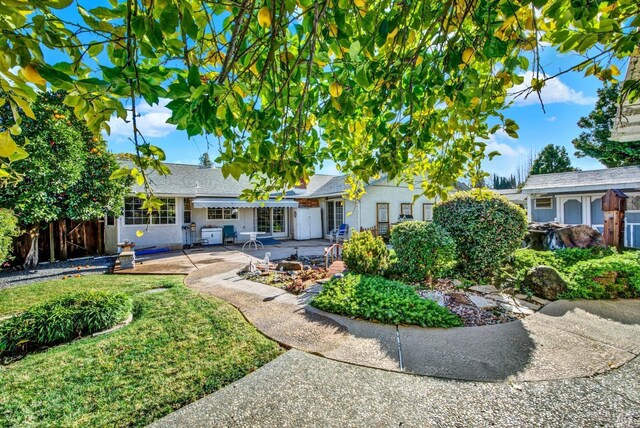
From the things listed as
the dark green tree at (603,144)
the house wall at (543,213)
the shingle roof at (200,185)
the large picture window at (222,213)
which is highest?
the dark green tree at (603,144)

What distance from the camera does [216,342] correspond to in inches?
162

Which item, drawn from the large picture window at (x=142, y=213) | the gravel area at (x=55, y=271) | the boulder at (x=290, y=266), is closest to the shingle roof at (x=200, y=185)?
the large picture window at (x=142, y=213)

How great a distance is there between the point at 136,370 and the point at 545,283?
24.9 feet

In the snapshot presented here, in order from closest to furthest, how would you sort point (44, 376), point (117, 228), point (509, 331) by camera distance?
point (44, 376) < point (509, 331) < point (117, 228)

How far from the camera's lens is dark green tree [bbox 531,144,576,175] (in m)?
34.8

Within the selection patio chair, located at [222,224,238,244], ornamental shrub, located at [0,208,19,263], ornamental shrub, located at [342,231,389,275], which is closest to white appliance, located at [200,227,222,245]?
patio chair, located at [222,224,238,244]

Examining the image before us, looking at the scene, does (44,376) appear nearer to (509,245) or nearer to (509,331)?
(509,331)

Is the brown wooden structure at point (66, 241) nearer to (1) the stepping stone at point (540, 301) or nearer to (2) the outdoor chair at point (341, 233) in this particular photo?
(2) the outdoor chair at point (341, 233)

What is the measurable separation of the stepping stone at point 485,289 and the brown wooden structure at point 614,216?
5.86 meters

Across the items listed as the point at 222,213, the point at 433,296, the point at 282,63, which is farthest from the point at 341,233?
the point at 282,63

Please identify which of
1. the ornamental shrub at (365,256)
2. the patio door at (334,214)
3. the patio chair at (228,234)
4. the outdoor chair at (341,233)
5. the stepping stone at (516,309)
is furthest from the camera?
the patio door at (334,214)

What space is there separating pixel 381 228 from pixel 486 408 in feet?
50.5

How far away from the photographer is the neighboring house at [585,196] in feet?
40.8

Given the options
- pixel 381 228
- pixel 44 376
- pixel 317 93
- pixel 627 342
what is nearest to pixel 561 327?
pixel 627 342
